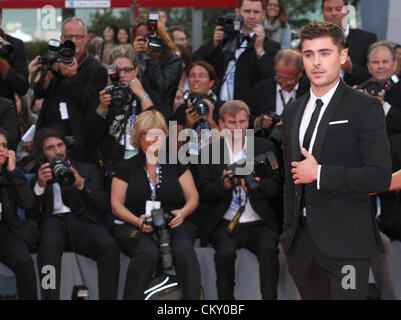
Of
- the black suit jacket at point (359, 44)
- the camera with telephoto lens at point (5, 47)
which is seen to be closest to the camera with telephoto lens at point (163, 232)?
the camera with telephoto lens at point (5, 47)

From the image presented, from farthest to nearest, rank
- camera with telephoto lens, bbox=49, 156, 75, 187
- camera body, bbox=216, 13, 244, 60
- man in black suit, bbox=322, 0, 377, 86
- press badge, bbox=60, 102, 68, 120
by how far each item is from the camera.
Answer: camera body, bbox=216, 13, 244, 60 → man in black suit, bbox=322, 0, 377, 86 → press badge, bbox=60, 102, 68, 120 → camera with telephoto lens, bbox=49, 156, 75, 187

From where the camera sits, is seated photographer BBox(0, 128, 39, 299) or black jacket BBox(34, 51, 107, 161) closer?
seated photographer BBox(0, 128, 39, 299)

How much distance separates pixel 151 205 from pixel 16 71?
1.68 m

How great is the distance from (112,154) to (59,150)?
452 mm

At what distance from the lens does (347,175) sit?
2.87 m

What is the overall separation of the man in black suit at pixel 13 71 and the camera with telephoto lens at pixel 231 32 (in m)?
1.78

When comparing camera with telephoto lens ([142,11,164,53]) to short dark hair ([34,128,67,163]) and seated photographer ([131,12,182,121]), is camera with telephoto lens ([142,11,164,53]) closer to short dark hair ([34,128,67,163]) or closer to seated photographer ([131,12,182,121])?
seated photographer ([131,12,182,121])

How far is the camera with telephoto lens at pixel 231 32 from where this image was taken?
5953 millimetres

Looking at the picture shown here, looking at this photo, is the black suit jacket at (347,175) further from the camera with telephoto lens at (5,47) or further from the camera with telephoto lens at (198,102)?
the camera with telephoto lens at (5,47)

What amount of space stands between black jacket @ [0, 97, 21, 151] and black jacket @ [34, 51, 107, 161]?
13.2 inches

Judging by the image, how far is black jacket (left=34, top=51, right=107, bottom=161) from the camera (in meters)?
5.55

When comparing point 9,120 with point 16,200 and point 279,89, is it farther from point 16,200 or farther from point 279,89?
point 279,89

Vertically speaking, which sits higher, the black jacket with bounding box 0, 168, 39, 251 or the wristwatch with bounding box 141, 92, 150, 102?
the wristwatch with bounding box 141, 92, 150, 102

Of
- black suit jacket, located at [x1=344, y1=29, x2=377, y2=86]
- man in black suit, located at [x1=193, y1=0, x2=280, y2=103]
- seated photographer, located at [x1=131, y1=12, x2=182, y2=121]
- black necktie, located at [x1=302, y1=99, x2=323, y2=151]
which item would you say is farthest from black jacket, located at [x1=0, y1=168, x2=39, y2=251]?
black suit jacket, located at [x1=344, y1=29, x2=377, y2=86]
